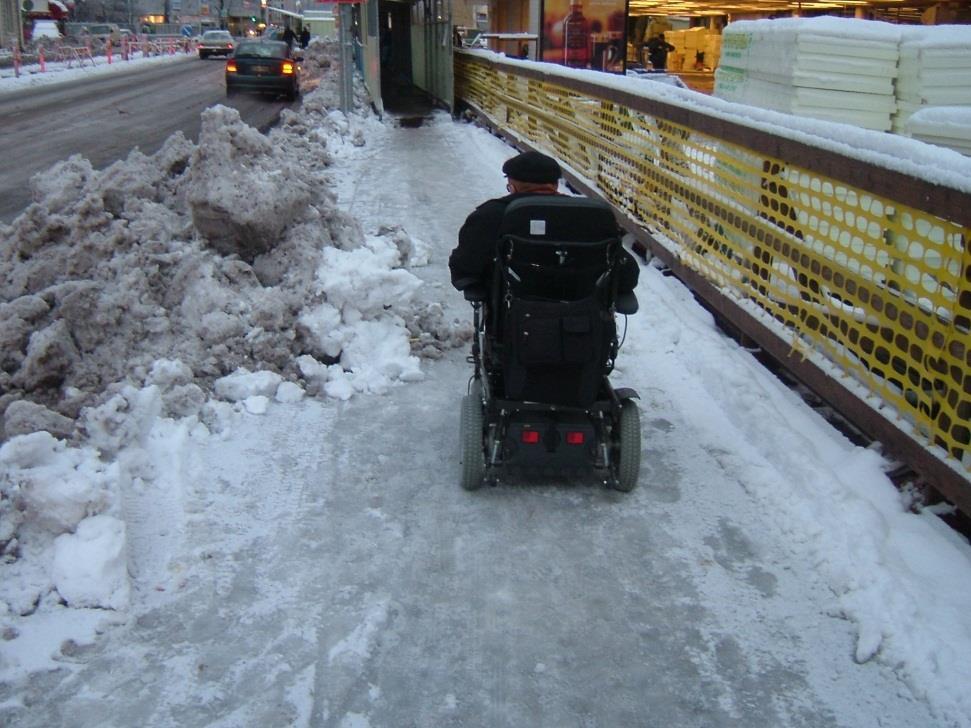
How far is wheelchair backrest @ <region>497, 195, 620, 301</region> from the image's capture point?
4.13m

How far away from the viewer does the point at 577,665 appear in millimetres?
3338

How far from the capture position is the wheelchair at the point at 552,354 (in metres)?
4.14

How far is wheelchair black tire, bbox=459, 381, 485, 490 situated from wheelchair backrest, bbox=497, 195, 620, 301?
1.97ft

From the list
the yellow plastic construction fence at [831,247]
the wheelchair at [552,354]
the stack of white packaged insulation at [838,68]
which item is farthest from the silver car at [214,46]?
the wheelchair at [552,354]

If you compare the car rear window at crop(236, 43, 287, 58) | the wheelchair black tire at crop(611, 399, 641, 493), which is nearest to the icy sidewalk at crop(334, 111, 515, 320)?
the wheelchair black tire at crop(611, 399, 641, 493)

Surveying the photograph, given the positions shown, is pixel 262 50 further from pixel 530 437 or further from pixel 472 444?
pixel 530 437

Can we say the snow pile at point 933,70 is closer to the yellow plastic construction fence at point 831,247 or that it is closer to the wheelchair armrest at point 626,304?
the yellow plastic construction fence at point 831,247

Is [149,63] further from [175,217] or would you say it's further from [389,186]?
[175,217]

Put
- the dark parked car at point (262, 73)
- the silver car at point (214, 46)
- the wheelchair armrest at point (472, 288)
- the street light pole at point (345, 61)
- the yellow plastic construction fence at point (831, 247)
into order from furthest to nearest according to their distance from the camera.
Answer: the silver car at point (214, 46) → the dark parked car at point (262, 73) → the street light pole at point (345, 61) → the wheelchair armrest at point (472, 288) → the yellow plastic construction fence at point (831, 247)

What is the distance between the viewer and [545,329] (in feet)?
13.6

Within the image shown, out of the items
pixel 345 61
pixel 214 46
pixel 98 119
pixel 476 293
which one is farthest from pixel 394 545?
pixel 214 46

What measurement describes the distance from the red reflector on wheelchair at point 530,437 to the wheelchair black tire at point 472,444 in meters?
0.22

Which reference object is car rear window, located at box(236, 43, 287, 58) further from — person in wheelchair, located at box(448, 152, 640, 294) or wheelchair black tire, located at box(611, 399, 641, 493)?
wheelchair black tire, located at box(611, 399, 641, 493)

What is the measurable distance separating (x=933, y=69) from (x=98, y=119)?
19339 mm
